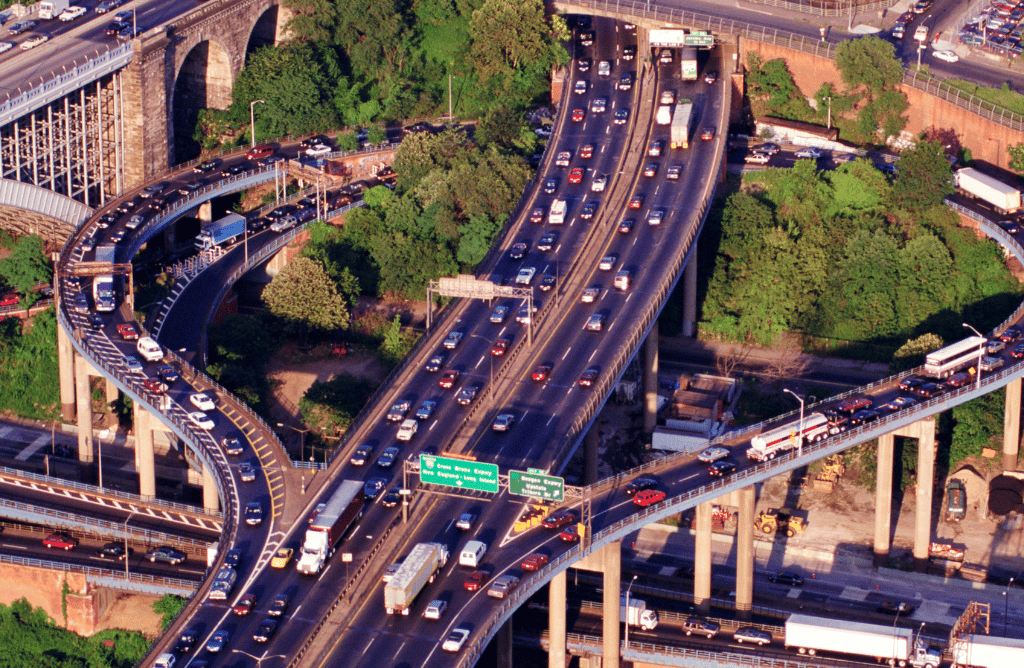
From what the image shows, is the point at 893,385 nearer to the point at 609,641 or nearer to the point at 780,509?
the point at 780,509

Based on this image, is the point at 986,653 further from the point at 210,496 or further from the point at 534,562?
the point at 210,496

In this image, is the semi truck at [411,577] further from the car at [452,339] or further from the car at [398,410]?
the car at [452,339]

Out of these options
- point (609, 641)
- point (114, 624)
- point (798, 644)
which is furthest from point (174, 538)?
point (798, 644)

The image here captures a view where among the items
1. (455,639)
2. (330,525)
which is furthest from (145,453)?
(455,639)

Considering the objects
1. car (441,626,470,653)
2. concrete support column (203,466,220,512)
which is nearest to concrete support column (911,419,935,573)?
car (441,626,470,653)

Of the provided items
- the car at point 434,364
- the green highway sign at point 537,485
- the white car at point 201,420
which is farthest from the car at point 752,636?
the white car at point 201,420

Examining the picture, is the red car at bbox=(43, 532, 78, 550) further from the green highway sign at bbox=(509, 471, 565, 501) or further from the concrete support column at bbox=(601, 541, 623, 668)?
the concrete support column at bbox=(601, 541, 623, 668)
